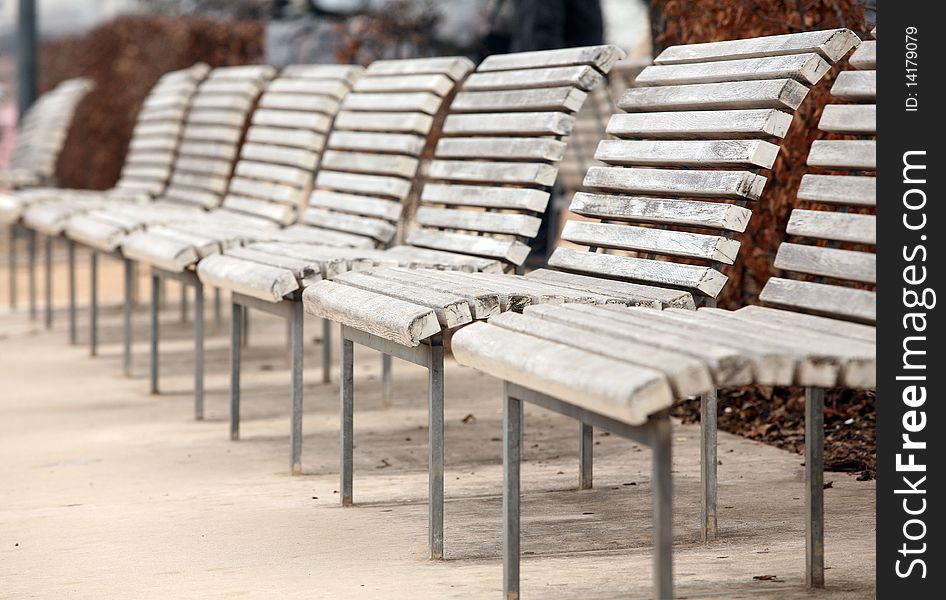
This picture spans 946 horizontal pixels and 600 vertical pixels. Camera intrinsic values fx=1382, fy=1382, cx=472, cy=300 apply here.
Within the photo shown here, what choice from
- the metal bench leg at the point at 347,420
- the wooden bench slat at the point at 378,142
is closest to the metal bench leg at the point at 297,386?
the metal bench leg at the point at 347,420

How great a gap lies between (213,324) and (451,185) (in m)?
2.95

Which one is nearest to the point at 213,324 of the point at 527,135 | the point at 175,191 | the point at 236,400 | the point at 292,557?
the point at 175,191

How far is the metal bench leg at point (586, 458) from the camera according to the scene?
3684mm

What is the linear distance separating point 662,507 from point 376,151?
2.96 meters

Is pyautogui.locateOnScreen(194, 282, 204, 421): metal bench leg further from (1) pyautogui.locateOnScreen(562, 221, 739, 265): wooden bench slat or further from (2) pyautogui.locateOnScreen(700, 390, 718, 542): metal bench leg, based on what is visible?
(2) pyautogui.locateOnScreen(700, 390, 718, 542): metal bench leg

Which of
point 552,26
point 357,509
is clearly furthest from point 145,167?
point 357,509

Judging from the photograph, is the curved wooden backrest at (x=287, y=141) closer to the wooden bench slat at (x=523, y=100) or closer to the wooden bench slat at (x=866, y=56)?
the wooden bench slat at (x=523, y=100)

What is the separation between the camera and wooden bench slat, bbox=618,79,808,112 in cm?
322

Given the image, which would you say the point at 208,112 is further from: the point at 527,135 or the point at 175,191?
the point at 527,135

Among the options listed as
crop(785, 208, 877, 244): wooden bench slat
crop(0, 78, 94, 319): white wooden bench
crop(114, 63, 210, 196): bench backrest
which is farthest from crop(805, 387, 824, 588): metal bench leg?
crop(0, 78, 94, 319): white wooden bench

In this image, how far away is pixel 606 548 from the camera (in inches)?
125

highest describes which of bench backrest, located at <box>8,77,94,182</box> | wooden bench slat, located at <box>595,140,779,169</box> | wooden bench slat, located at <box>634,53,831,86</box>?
bench backrest, located at <box>8,77,94,182</box>

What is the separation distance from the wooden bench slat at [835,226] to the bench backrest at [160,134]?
4.63m

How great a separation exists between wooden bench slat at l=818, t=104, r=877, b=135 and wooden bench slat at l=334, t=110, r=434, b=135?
200 cm
